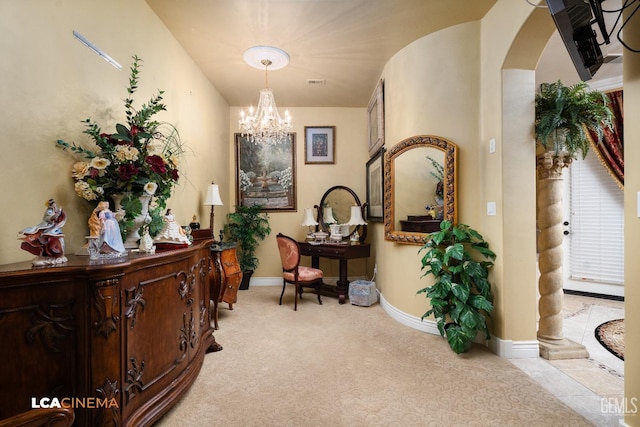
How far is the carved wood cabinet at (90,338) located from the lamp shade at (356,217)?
3121mm

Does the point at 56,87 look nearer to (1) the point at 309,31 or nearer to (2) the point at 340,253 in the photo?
(1) the point at 309,31

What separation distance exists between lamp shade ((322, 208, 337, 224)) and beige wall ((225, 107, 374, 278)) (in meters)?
0.27

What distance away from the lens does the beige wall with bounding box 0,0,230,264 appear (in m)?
1.43

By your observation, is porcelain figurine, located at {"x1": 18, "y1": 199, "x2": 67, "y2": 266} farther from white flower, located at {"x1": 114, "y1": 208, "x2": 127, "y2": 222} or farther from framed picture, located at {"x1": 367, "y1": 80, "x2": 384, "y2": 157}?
framed picture, located at {"x1": 367, "y1": 80, "x2": 384, "y2": 157}

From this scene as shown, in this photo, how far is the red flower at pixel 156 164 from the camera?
5.96 feet

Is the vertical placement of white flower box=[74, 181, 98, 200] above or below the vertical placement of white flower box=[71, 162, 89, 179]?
below

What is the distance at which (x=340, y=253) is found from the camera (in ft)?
13.4

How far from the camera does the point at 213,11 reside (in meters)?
2.62

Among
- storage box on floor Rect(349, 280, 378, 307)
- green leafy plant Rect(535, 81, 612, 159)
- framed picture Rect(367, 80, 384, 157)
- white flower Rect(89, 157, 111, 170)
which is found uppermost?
framed picture Rect(367, 80, 384, 157)

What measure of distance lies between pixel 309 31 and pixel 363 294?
3.14m

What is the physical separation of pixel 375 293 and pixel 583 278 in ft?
10.5

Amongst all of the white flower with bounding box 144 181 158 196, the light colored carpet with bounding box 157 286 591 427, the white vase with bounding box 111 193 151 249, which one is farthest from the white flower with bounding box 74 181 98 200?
the light colored carpet with bounding box 157 286 591 427

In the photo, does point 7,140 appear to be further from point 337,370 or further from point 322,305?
point 322,305

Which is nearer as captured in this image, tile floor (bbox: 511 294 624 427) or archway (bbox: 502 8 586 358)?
tile floor (bbox: 511 294 624 427)
